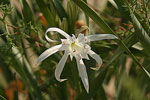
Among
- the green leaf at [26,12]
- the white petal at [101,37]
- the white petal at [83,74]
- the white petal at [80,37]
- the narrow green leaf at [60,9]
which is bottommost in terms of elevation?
the white petal at [83,74]

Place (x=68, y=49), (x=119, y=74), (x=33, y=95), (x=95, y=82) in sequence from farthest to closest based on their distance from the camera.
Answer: (x=119, y=74) < (x=33, y=95) < (x=95, y=82) < (x=68, y=49)

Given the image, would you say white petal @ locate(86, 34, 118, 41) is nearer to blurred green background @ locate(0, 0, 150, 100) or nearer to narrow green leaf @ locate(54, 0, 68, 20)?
blurred green background @ locate(0, 0, 150, 100)

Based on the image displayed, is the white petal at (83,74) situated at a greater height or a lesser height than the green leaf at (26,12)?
lesser

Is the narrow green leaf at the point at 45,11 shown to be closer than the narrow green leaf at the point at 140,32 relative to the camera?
No

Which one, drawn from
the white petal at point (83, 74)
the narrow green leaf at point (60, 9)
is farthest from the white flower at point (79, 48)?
the narrow green leaf at point (60, 9)

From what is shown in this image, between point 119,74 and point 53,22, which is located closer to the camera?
point 53,22

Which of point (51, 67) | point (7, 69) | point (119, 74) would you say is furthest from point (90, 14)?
point (7, 69)

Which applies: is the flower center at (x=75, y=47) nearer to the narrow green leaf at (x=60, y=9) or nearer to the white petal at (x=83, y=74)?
the white petal at (x=83, y=74)

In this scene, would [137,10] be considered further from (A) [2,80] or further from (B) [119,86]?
(A) [2,80]

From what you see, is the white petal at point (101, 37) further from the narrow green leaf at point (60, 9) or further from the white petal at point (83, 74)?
the narrow green leaf at point (60, 9)

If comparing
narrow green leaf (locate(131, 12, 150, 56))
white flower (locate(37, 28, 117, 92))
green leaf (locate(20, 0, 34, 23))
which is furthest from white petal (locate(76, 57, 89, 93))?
green leaf (locate(20, 0, 34, 23))

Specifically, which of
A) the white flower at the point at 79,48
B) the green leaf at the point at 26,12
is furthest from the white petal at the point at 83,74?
the green leaf at the point at 26,12
